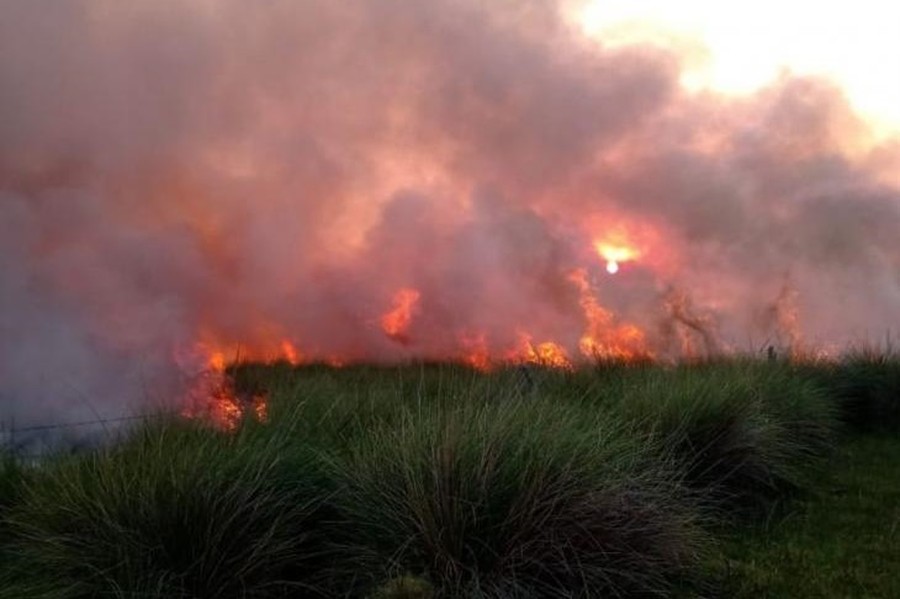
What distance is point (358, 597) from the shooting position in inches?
212

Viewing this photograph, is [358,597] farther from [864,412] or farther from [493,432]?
[864,412]

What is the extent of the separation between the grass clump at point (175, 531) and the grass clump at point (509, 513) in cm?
39

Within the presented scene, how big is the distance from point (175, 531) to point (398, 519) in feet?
3.81

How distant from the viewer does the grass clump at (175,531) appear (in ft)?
17.2

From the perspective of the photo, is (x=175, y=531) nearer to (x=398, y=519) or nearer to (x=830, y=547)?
(x=398, y=519)

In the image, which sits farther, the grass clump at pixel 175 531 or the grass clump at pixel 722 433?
the grass clump at pixel 722 433

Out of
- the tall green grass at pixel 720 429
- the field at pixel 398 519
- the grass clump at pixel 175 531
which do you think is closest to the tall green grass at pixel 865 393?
the tall green grass at pixel 720 429

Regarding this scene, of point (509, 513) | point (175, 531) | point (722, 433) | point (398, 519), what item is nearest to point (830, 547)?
point (722, 433)

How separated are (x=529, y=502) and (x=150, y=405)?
10.3 ft

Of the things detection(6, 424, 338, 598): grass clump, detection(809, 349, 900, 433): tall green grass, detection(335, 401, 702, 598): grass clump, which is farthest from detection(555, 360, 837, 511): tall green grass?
detection(809, 349, 900, 433): tall green grass

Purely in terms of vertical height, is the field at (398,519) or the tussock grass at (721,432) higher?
the tussock grass at (721,432)

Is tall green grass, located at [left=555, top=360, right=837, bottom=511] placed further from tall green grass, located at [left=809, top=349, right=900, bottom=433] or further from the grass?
tall green grass, located at [left=809, top=349, right=900, bottom=433]

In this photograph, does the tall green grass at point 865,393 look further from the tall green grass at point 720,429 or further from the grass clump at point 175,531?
the grass clump at point 175,531

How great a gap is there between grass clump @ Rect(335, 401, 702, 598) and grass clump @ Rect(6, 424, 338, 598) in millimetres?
386
